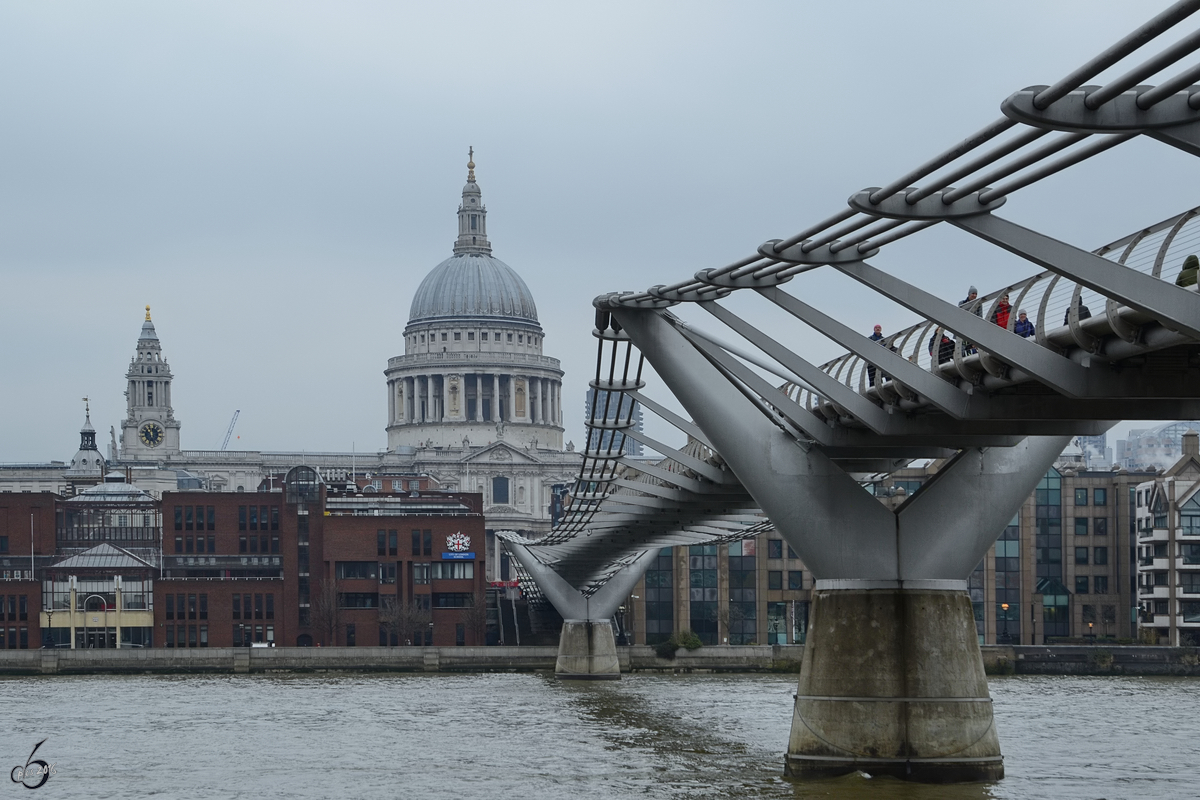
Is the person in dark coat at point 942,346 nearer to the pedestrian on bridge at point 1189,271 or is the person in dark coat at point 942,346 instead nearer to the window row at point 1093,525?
the pedestrian on bridge at point 1189,271

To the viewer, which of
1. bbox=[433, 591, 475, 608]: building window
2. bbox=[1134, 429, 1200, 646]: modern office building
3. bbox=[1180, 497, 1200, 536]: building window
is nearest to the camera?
bbox=[1134, 429, 1200, 646]: modern office building

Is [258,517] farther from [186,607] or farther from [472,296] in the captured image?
[472,296]

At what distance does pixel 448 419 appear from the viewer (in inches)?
7480

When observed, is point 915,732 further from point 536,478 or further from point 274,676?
point 536,478

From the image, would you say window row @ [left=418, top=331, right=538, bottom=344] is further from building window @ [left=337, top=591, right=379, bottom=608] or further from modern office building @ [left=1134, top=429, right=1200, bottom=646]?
modern office building @ [left=1134, top=429, right=1200, bottom=646]

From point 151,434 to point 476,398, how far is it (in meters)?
30.5

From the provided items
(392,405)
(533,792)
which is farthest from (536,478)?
(533,792)

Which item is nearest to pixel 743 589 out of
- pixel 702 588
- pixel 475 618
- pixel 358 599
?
pixel 702 588

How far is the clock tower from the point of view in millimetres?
187125

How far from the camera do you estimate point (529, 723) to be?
48438mm

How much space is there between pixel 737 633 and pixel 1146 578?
18.4 metres

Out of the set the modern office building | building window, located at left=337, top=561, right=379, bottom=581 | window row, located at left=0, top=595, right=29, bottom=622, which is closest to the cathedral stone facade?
building window, located at left=337, top=561, right=379, bottom=581

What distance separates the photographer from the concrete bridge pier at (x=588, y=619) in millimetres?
77375

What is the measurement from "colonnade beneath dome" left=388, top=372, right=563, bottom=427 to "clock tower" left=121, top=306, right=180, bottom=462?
22156mm
